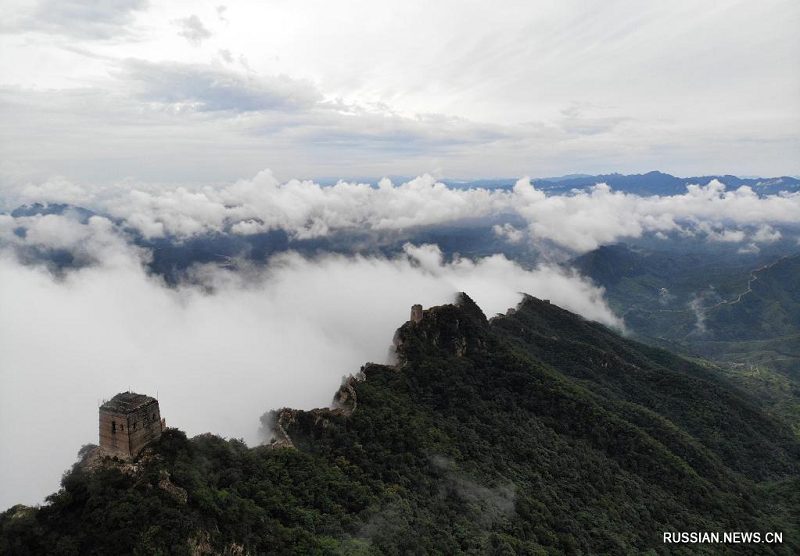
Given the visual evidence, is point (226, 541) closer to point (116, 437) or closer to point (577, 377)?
point (116, 437)

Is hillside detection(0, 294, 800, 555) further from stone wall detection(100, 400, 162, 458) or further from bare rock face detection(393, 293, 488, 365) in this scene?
stone wall detection(100, 400, 162, 458)

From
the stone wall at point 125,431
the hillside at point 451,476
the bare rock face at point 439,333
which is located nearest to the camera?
the hillside at point 451,476

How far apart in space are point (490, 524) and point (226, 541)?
34221 mm

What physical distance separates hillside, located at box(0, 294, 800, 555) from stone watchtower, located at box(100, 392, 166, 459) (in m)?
1.58

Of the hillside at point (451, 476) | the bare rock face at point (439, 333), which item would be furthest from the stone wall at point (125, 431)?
the bare rock face at point (439, 333)

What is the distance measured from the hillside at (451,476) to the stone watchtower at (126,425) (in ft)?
5.19

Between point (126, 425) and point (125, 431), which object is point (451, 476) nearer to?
point (125, 431)

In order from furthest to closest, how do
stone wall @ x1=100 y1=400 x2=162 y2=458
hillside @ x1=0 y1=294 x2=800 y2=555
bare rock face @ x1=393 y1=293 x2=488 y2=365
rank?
bare rock face @ x1=393 y1=293 x2=488 y2=365 < stone wall @ x1=100 y1=400 x2=162 y2=458 < hillside @ x1=0 y1=294 x2=800 y2=555

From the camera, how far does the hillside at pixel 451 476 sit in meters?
35.4

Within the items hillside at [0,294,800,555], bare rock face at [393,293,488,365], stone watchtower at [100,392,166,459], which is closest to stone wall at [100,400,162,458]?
stone watchtower at [100,392,166,459]

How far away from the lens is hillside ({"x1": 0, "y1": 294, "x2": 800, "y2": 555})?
3538 centimetres

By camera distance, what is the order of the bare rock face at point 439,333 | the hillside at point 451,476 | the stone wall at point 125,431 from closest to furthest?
the hillside at point 451,476 → the stone wall at point 125,431 → the bare rock face at point 439,333

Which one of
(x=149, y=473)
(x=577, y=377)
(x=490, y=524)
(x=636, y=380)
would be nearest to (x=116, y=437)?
(x=149, y=473)

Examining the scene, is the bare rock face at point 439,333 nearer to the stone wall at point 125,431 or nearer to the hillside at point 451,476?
the hillside at point 451,476
